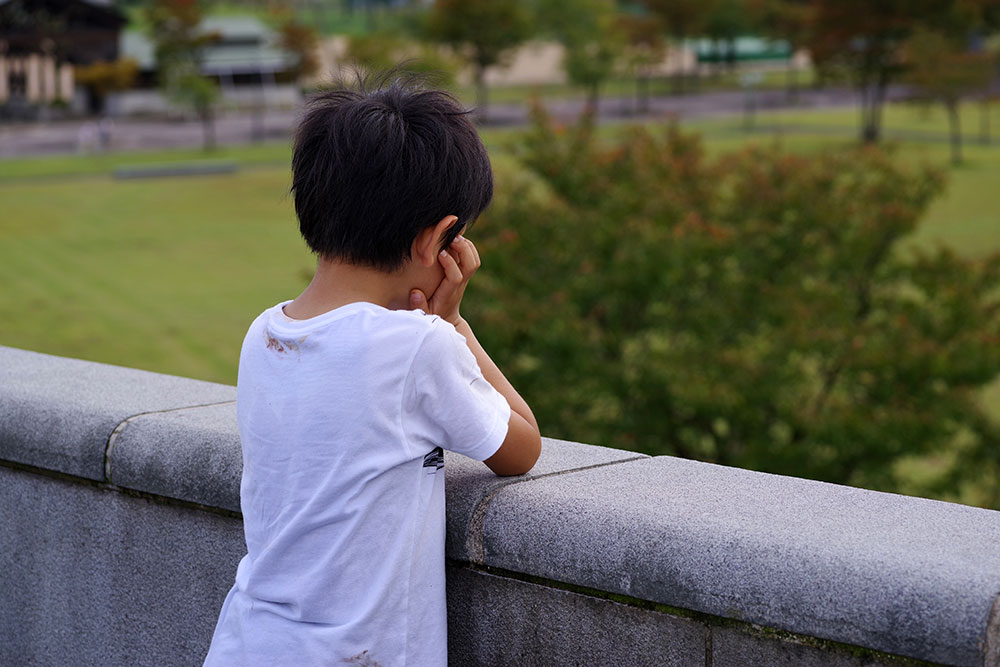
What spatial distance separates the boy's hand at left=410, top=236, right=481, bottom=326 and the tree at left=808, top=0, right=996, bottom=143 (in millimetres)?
54597

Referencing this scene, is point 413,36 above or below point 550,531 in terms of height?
above

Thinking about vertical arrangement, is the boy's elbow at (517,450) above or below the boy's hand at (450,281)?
below

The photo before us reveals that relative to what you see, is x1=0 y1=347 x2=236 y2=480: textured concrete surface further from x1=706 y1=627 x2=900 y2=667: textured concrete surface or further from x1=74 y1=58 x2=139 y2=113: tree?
x1=74 y1=58 x2=139 y2=113: tree

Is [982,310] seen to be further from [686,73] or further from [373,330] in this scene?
[686,73]

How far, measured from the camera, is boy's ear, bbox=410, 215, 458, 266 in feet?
6.17

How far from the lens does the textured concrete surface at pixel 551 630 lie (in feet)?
6.18

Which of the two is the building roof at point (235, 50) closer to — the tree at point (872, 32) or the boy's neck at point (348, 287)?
the tree at point (872, 32)

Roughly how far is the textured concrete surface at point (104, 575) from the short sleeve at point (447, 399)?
0.70m

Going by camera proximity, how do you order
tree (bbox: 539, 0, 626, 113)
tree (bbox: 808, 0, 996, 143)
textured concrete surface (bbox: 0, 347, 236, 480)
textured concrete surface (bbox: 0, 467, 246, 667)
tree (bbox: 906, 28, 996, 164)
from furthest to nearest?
1. tree (bbox: 539, 0, 626, 113)
2. tree (bbox: 808, 0, 996, 143)
3. tree (bbox: 906, 28, 996, 164)
4. textured concrete surface (bbox: 0, 347, 236, 480)
5. textured concrete surface (bbox: 0, 467, 246, 667)

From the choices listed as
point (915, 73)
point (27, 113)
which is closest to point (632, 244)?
point (915, 73)

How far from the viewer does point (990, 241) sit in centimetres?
2969

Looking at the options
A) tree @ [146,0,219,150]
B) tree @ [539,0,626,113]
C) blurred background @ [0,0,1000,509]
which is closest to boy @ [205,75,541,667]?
blurred background @ [0,0,1000,509]

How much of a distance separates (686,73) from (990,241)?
5904cm

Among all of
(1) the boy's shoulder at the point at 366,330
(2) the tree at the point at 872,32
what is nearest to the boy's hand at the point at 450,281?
(1) the boy's shoulder at the point at 366,330
